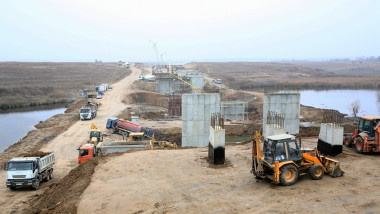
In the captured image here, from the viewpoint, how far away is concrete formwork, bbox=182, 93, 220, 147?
79.9 feet

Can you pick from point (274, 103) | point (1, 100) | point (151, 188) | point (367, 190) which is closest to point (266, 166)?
point (367, 190)

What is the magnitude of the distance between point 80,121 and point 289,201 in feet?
107

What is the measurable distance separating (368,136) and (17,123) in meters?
43.7

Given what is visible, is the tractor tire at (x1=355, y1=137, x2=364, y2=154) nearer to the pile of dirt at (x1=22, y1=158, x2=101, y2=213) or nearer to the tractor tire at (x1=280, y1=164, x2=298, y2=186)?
the tractor tire at (x1=280, y1=164, x2=298, y2=186)

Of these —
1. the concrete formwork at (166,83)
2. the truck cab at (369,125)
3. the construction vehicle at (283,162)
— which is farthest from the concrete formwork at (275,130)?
the concrete formwork at (166,83)

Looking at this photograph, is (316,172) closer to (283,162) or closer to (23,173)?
(283,162)

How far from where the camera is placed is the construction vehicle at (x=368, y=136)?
630 inches

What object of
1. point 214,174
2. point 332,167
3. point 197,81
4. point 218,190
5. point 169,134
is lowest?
point 169,134

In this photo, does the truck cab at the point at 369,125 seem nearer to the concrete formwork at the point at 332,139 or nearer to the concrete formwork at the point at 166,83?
the concrete formwork at the point at 332,139

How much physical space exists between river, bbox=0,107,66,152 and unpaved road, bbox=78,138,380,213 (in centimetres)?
2209

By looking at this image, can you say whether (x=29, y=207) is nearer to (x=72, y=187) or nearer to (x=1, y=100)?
(x=72, y=187)

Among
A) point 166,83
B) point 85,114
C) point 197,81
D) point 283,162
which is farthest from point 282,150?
point 166,83

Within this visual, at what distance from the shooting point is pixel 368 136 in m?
16.5

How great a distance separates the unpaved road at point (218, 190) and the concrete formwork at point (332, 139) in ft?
1.66
